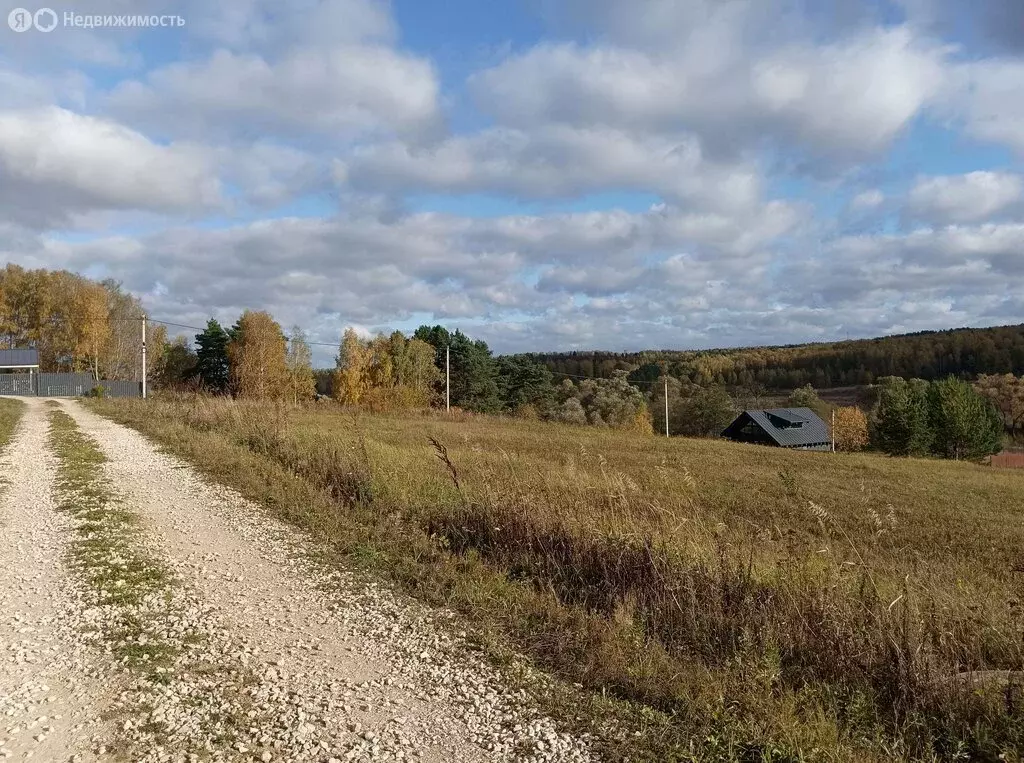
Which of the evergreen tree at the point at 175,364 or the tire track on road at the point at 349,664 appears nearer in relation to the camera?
the tire track on road at the point at 349,664

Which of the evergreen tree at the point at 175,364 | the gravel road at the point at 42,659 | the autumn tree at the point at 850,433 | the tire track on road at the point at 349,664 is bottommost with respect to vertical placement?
the autumn tree at the point at 850,433

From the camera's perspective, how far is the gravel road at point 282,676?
3.49 meters

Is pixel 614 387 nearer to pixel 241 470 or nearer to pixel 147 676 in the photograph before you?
pixel 241 470

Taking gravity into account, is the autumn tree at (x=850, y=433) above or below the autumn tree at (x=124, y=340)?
below

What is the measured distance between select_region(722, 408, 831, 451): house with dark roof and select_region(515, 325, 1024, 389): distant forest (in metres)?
39.7

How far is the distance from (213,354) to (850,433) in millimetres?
79778

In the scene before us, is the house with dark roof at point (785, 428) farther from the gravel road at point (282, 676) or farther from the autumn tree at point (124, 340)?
the gravel road at point (282, 676)

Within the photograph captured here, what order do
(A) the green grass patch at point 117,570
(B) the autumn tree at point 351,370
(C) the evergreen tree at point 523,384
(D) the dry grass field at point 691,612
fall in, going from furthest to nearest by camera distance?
(C) the evergreen tree at point 523,384 → (B) the autumn tree at point 351,370 → (A) the green grass patch at point 117,570 → (D) the dry grass field at point 691,612

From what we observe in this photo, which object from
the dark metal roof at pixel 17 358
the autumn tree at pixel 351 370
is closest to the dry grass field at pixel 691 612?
the autumn tree at pixel 351 370

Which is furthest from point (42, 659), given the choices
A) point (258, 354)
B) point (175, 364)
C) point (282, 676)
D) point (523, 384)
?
point (175, 364)

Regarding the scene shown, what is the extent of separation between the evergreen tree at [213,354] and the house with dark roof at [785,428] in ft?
206

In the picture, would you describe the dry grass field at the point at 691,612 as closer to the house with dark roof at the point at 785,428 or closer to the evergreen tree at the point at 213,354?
the evergreen tree at the point at 213,354

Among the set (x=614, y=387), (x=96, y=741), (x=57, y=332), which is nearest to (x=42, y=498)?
(x=96, y=741)

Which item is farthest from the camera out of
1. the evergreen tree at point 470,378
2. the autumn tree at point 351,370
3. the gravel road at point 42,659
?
the evergreen tree at point 470,378
